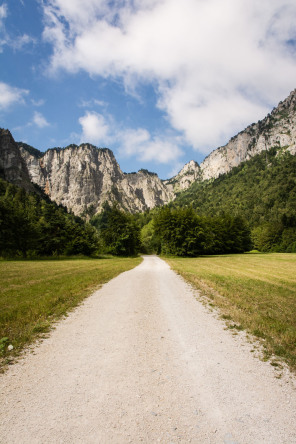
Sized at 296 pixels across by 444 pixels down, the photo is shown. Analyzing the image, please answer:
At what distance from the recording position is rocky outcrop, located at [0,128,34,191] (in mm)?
165125

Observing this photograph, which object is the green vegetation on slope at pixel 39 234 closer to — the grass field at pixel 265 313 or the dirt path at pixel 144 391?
the grass field at pixel 265 313

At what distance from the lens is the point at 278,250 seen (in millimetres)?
74438

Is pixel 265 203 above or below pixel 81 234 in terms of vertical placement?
above

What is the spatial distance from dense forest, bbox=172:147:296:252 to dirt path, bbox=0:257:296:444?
54.6m

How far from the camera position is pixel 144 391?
A: 3.52 m

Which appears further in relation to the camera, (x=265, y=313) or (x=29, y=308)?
(x=29, y=308)

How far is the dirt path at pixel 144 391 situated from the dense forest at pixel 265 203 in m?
54.6

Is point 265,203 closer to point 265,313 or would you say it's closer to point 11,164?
Answer: point 265,313

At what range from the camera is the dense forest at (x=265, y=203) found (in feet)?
265

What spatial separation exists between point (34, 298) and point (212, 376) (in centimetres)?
843

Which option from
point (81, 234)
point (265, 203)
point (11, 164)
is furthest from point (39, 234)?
point (11, 164)

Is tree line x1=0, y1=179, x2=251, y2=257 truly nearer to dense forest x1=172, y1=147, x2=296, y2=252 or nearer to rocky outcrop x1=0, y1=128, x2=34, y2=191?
dense forest x1=172, y1=147, x2=296, y2=252

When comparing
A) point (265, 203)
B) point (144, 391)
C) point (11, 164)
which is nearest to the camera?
point (144, 391)

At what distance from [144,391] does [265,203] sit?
141m
